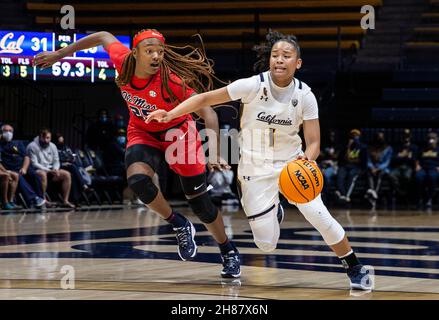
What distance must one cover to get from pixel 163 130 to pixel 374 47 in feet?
46.7

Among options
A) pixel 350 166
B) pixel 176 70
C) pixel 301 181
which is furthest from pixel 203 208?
pixel 350 166

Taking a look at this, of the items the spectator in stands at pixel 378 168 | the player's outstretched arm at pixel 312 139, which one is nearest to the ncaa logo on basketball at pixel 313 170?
the player's outstretched arm at pixel 312 139

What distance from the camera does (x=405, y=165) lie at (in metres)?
16.9

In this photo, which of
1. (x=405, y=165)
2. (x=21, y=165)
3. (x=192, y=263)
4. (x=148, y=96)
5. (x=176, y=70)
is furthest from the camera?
(x=405, y=165)

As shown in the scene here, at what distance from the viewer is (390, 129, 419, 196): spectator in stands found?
16859 mm

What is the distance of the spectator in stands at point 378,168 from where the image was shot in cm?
1673

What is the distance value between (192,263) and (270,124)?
1.65m

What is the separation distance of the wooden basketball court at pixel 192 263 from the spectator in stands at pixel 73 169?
356 centimetres

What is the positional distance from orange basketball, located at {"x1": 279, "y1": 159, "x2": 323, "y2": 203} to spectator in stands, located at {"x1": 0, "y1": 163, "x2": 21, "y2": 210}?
9416mm

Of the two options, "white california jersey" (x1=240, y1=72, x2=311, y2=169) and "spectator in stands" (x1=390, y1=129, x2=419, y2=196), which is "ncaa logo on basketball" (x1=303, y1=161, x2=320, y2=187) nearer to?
"white california jersey" (x1=240, y1=72, x2=311, y2=169)

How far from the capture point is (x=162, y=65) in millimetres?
6297

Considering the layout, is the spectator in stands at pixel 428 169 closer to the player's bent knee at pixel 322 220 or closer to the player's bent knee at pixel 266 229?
the player's bent knee at pixel 266 229

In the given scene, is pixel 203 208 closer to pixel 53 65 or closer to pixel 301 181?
pixel 301 181
